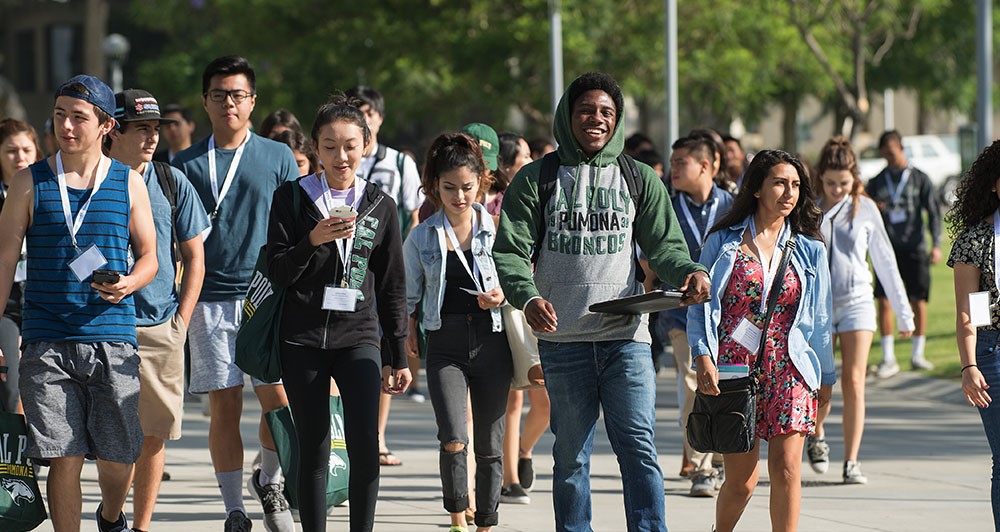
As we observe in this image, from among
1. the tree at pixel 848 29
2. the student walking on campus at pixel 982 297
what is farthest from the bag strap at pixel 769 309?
the tree at pixel 848 29

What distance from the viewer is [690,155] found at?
925 cm

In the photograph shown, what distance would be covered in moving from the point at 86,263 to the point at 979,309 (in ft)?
10.8

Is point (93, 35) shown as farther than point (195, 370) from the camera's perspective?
Yes

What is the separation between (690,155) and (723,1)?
19254 millimetres

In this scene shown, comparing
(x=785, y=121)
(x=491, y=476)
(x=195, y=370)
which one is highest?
(x=785, y=121)

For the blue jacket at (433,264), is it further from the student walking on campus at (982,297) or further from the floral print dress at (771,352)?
the student walking on campus at (982,297)

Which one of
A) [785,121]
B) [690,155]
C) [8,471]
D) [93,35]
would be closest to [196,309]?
[8,471]

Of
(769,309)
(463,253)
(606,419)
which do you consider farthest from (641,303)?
(463,253)

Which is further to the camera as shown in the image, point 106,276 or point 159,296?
point 159,296

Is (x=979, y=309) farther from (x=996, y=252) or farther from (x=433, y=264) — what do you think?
(x=433, y=264)

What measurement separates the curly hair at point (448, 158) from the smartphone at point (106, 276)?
206cm

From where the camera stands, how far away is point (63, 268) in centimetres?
618

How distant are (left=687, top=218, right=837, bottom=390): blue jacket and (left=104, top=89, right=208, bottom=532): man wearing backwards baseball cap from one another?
2125 mm

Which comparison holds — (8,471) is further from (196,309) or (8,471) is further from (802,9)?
(802,9)
